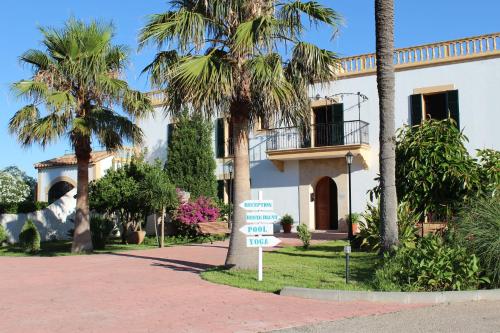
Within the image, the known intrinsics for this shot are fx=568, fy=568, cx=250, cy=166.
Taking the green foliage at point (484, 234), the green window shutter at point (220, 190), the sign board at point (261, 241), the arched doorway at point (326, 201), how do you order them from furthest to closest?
the green window shutter at point (220, 190) < the arched doorway at point (326, 201) < the sign board at point (261, 241) < the green foliage at point (484, 234)

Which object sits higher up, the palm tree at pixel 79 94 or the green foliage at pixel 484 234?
the palm tree at pixel 79 94

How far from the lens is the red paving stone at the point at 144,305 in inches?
298

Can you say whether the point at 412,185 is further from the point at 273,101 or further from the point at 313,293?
the point at 313,293

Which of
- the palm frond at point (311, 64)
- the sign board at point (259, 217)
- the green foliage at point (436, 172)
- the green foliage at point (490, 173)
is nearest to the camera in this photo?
the sign board at point (259, 217)

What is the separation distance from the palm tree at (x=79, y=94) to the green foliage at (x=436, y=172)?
925 centimetres

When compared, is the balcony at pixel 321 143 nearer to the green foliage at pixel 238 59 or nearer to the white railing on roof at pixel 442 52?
the white railing on roof at pixel 442 52

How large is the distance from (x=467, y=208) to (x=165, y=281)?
6332 millimetres

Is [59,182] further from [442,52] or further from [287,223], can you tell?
[442,52]

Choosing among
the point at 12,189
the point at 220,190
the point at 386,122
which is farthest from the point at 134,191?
the point at 12,189

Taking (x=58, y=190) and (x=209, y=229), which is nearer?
(x=209, y=229)

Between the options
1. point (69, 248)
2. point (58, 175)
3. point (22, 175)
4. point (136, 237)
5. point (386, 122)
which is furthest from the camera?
point (22, 175)

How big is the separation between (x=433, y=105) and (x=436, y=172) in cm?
1045

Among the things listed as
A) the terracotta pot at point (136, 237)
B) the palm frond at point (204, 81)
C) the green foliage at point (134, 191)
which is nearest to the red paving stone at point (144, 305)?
the palm frond at point (204, 81)

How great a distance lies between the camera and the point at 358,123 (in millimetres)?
24391
